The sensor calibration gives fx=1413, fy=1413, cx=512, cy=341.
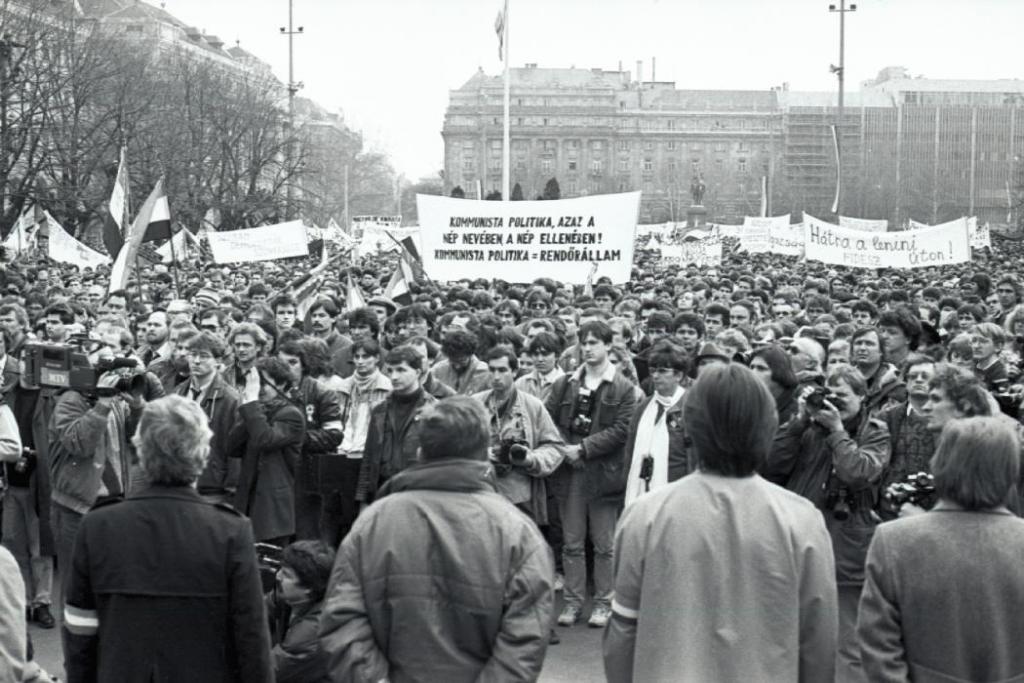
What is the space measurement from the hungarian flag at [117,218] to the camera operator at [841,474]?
9.32m

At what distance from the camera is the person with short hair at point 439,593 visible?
4.09m

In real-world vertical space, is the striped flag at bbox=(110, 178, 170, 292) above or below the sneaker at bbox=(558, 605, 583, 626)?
above

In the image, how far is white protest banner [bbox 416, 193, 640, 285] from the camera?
14.6 meters

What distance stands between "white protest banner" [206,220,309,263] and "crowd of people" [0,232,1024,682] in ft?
30.3

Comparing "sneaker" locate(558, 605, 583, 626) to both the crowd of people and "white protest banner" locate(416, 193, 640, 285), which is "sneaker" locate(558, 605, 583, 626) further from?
"white protest banner" locate(416, 193, 640, 285)

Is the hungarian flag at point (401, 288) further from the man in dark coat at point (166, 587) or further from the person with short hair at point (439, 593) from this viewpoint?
the person with short hair at point (439, 593)

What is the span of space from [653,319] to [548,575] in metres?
5.87

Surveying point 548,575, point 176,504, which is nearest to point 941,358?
point 548,575

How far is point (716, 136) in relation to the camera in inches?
5399

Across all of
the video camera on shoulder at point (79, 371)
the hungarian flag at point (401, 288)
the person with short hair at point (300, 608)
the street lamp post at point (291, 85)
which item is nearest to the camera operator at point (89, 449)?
the video camera on shoulder at point (79, 371)

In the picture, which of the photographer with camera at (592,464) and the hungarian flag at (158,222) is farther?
the hungarian flag at (158,222)

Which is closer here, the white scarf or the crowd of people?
the crowd of people

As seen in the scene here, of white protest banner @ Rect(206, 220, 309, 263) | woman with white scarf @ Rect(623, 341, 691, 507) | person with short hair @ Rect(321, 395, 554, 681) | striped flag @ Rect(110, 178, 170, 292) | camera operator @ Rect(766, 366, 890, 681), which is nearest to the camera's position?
person with short hair @ Rect(321, 395, 554, 681)

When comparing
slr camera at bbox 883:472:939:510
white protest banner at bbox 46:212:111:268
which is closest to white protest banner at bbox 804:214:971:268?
white protest banner at bbox 46:212:111:268
